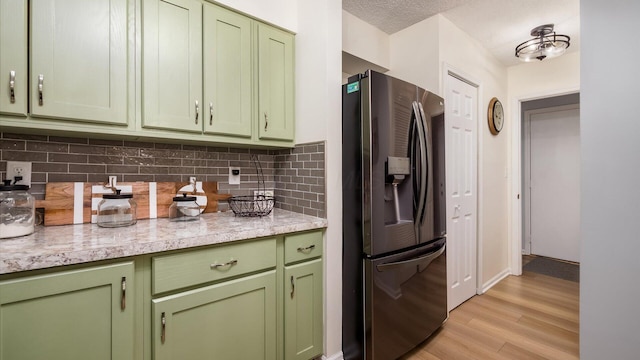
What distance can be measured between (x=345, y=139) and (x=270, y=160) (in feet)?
2.32

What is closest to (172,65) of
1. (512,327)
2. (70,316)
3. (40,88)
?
(40,88)

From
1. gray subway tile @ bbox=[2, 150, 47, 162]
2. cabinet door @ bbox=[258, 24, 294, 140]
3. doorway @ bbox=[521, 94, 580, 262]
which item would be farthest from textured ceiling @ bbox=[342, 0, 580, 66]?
gray subway tile @ bbox=[2, 150, 47, 162]

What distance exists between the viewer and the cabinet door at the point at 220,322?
1.14 metres

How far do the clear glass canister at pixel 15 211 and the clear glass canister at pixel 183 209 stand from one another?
0.56 metres

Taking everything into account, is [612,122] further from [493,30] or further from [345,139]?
[493,30]

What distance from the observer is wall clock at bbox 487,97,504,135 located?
9.74ft

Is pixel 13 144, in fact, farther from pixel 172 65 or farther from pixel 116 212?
pixel 172 65

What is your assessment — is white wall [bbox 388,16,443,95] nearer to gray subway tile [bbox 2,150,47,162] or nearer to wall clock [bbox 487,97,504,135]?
wall clock [bbox 487,97,504,135]

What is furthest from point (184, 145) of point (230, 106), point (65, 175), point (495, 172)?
point (495, 172)

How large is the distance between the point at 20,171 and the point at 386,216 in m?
1.89

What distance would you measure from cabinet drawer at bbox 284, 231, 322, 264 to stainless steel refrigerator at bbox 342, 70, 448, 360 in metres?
0.22

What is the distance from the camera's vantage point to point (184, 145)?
1769mm

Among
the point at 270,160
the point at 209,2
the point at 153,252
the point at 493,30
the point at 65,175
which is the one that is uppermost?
the point at 493,30

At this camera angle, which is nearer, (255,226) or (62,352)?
(62,352)
